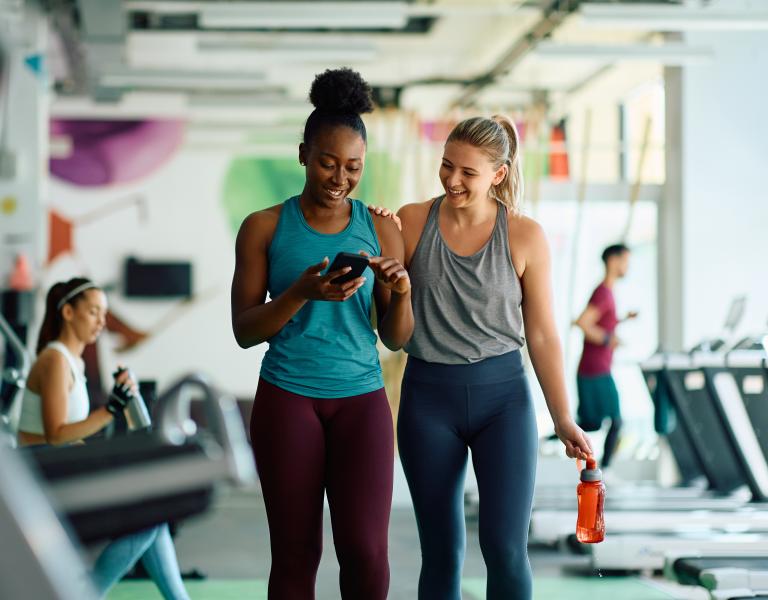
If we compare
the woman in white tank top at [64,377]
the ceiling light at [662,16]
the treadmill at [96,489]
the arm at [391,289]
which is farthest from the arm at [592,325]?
the treadmill at [96,489]

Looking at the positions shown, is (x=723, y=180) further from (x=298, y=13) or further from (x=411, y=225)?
(x=411, y=225)

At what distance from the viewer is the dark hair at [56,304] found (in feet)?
10.6

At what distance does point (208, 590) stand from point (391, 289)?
2.42 metres

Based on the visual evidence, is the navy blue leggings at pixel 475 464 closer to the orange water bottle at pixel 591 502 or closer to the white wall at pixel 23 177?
the orange water bottle at pixel 591 502

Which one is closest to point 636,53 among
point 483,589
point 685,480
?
point 685,480

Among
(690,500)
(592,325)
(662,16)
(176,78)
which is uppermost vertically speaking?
(662,16)

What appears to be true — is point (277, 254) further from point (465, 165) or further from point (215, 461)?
point (215, 461)

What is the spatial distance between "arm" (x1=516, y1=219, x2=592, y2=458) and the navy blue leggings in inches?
4.1

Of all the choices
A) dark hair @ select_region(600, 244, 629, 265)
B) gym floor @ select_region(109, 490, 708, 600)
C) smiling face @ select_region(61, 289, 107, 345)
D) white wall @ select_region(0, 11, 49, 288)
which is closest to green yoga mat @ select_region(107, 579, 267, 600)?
gym floor @ select_region(109, 490, 708, 600)

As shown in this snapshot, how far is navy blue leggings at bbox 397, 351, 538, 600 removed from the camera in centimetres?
231

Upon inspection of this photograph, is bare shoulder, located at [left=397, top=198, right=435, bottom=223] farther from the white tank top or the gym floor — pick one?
the gym floor

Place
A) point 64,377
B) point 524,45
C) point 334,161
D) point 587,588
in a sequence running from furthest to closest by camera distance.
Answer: point 524,45
point 587,588
point 64,377
point 334,161

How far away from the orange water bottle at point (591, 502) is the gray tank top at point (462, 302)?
1.36 ft

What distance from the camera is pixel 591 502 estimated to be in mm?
2609
